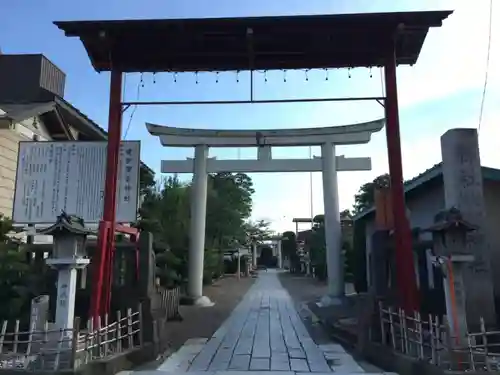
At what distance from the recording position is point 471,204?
26.5ft

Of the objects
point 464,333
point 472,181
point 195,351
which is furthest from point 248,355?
point 472,181

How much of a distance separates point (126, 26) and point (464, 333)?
7606 millimetres

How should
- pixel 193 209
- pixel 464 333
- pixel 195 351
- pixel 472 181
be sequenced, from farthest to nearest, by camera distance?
pixel 193 209 → pixel 195 351 → pixel 472 181 → pixel 464 333

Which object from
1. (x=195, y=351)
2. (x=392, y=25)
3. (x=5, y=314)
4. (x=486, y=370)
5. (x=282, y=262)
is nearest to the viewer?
(x=486, y=370)

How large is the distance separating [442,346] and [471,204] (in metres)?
2.88

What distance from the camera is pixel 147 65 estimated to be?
1000 centimetres

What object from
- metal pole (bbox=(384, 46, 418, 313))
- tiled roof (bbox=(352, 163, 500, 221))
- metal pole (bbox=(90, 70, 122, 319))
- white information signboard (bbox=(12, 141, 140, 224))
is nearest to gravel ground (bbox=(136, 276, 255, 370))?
metal pole (bbox=(90, 70, 122, 319))

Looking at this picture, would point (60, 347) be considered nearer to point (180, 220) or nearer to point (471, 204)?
point (471, 204)

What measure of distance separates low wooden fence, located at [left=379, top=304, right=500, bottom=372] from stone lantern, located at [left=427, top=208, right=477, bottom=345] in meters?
0.19

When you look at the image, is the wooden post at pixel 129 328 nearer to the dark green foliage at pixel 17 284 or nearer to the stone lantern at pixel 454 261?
the dark green foliage at pixel 17 284

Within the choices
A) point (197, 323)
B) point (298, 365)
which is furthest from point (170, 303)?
point (298, 365)

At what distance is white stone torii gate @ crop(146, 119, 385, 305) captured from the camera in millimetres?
19062

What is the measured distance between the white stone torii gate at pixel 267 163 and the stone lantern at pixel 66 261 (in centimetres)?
1188

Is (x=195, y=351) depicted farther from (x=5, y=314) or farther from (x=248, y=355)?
(x=5, y=314)
